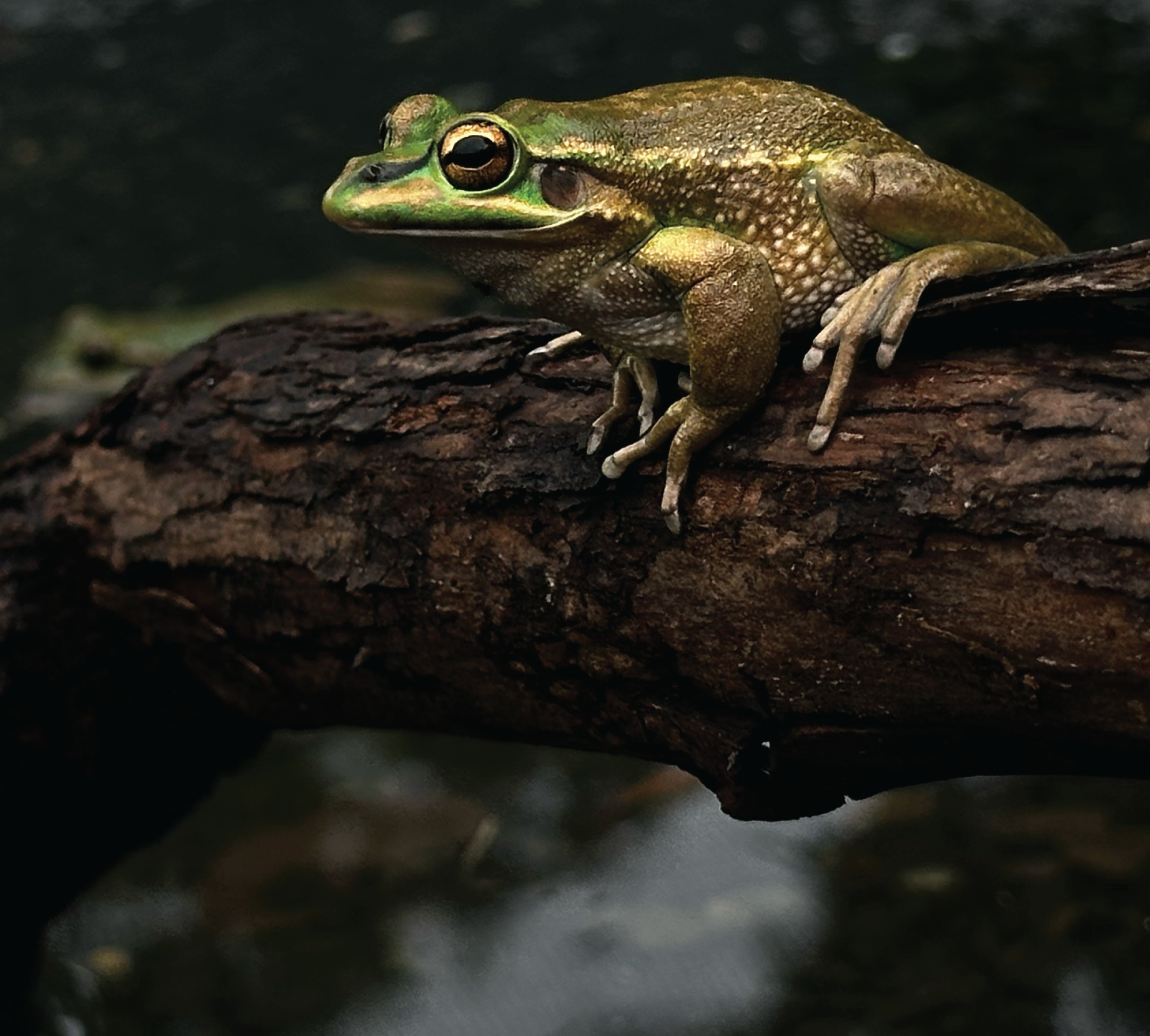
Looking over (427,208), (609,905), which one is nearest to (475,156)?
(427,208)

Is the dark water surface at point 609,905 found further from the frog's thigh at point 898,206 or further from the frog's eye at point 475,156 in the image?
the frog's eye at point 475,156

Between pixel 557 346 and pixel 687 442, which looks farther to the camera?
pixel 557 346

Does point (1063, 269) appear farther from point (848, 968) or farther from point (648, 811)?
point (648, 811)

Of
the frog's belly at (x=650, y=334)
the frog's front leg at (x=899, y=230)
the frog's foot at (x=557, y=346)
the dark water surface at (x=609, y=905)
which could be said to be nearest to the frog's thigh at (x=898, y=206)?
the frog's front leg at (x=899, y=230)

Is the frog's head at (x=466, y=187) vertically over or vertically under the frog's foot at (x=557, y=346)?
over

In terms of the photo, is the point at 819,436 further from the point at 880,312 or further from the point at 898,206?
the point at 898,206

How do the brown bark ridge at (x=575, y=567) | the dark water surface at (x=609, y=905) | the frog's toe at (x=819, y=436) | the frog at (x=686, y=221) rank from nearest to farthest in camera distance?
1. the brown bark ridge at (x=575, y=567)
2. the frog's toe at (x=819, y=436)
3. the frog at (x=686, y=221)
4. the dark water surface at (x=609, y=905)

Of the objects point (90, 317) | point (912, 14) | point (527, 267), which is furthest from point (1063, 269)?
point (912, 14)
